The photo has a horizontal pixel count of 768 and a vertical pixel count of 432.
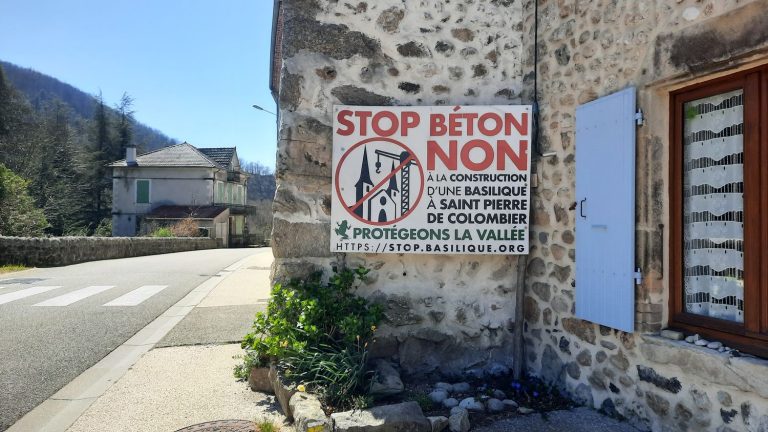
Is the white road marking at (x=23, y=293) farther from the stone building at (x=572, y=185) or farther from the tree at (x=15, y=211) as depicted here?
the tree at (x=15, y=211)

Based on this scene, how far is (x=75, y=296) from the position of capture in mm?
9297

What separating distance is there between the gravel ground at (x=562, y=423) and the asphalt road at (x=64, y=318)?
352 centimetres

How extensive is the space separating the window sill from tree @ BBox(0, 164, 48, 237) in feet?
69.3

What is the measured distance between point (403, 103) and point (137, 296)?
7.24 metres

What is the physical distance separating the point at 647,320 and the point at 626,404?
0.63m

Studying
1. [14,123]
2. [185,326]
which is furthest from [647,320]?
[14,123]

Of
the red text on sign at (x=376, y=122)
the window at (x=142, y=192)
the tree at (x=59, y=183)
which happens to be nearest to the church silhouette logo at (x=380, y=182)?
the red text on sign at (x=376, y=122)

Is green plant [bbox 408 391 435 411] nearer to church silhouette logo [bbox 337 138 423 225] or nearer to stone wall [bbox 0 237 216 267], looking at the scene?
church silhouette logo [bbox 337 138 423 225]

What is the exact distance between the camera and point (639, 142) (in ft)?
11.1

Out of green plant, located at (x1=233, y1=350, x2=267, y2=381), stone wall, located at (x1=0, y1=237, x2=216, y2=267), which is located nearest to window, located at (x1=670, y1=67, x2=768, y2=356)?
green plant, located at (x1=233, y1=350, x2=267, y2=381)

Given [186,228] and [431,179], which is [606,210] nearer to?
[431,179]

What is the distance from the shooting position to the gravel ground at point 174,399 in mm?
3707

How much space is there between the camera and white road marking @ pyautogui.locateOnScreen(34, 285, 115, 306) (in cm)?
857

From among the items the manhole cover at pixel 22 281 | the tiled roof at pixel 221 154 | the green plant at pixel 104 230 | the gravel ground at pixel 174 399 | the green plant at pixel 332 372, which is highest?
the tiled roof at pixel 221 154
